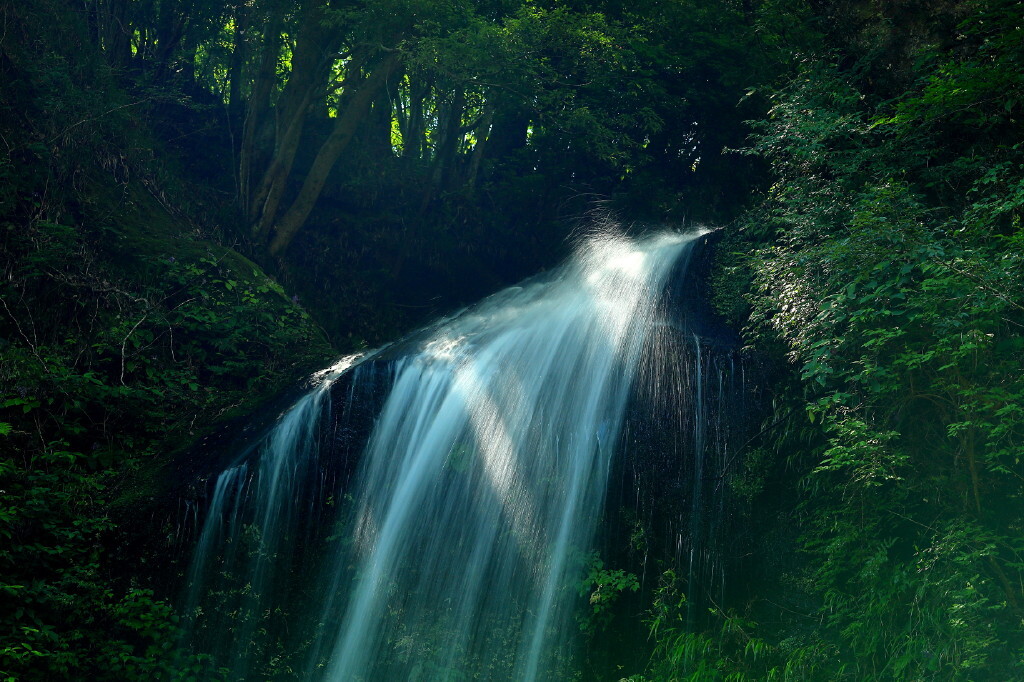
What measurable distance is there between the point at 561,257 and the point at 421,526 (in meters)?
7.49

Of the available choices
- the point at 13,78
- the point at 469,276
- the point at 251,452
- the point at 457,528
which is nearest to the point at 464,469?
the point at 457,528

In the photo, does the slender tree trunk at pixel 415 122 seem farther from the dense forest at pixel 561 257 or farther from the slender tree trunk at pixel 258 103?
the slender tree trunk at pixel 258 103

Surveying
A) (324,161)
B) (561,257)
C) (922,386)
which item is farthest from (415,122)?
(922,386)

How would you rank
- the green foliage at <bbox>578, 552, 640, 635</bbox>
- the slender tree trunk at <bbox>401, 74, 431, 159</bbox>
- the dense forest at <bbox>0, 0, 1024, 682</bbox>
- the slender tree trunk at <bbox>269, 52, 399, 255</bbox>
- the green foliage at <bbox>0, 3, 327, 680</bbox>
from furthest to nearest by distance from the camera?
the slender tree trunk at <bbox>401, 74, 431, 159</bbox>, the slender tree trunk at <bbox>269, 52, 399, 255</bbox>, the green foliage at <bbox>578, 552, 640, 635</bbox>, the green foliage at <bbox>0, 3, 327, 680</bbox>, the dense forest at <bbox>0, 0, 1024, 682</bbox>

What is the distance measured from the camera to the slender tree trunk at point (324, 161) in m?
13.8

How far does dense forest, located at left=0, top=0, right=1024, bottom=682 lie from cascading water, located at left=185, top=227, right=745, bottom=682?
1.37 feet

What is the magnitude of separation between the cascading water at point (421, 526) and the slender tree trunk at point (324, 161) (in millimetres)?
5815

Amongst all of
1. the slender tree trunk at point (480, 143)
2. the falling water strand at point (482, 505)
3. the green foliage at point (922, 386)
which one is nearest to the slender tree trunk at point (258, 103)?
the slender tree trunk at point (480, 143)

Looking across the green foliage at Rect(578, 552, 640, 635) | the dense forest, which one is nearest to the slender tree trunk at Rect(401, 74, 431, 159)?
the dense forest

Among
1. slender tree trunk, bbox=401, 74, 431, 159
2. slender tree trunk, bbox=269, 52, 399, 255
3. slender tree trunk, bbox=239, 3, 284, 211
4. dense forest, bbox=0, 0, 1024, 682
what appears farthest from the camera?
slender tree trunk, bbox=401, 74, 431, 159

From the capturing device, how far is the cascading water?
24.2ft

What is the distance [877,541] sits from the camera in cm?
688

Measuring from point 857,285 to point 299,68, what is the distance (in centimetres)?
1040

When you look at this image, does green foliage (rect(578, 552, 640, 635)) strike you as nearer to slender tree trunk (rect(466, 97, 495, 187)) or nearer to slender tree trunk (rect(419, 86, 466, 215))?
slender tree trunk (rect(419, 86, 466, 215))
